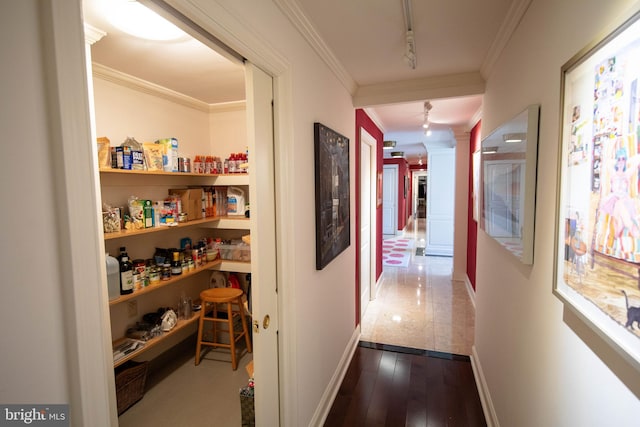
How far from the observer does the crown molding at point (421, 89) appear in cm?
241

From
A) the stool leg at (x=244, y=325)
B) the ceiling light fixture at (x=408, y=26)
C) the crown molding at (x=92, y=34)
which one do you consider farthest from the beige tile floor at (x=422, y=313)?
the crown molding at (x=92, y=34)

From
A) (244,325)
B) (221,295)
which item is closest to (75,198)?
(221,295)

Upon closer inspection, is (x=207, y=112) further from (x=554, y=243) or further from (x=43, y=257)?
(x=554, y=243)

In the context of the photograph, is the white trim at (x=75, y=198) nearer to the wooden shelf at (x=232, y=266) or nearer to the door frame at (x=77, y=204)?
the door frame at (x=77, y=204)

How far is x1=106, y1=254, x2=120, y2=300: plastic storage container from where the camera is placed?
2.10m

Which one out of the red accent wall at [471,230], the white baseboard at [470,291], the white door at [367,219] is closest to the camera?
the white door at [367,219]

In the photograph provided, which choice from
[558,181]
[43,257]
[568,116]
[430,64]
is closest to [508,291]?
[558,181]

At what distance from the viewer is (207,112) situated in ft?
10.7

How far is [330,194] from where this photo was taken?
209 cm

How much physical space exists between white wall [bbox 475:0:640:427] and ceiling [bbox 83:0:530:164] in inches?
9.5

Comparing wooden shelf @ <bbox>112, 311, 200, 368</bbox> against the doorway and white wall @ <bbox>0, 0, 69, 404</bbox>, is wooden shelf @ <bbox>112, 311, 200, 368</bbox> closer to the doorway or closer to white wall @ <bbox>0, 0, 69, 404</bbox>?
white wall @ <bbox>0, 0, 69, 404</bbox>

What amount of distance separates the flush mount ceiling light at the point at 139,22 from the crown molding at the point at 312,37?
541 millimetres

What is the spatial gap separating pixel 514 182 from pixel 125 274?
8.21 feet

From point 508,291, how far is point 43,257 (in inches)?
75.7
